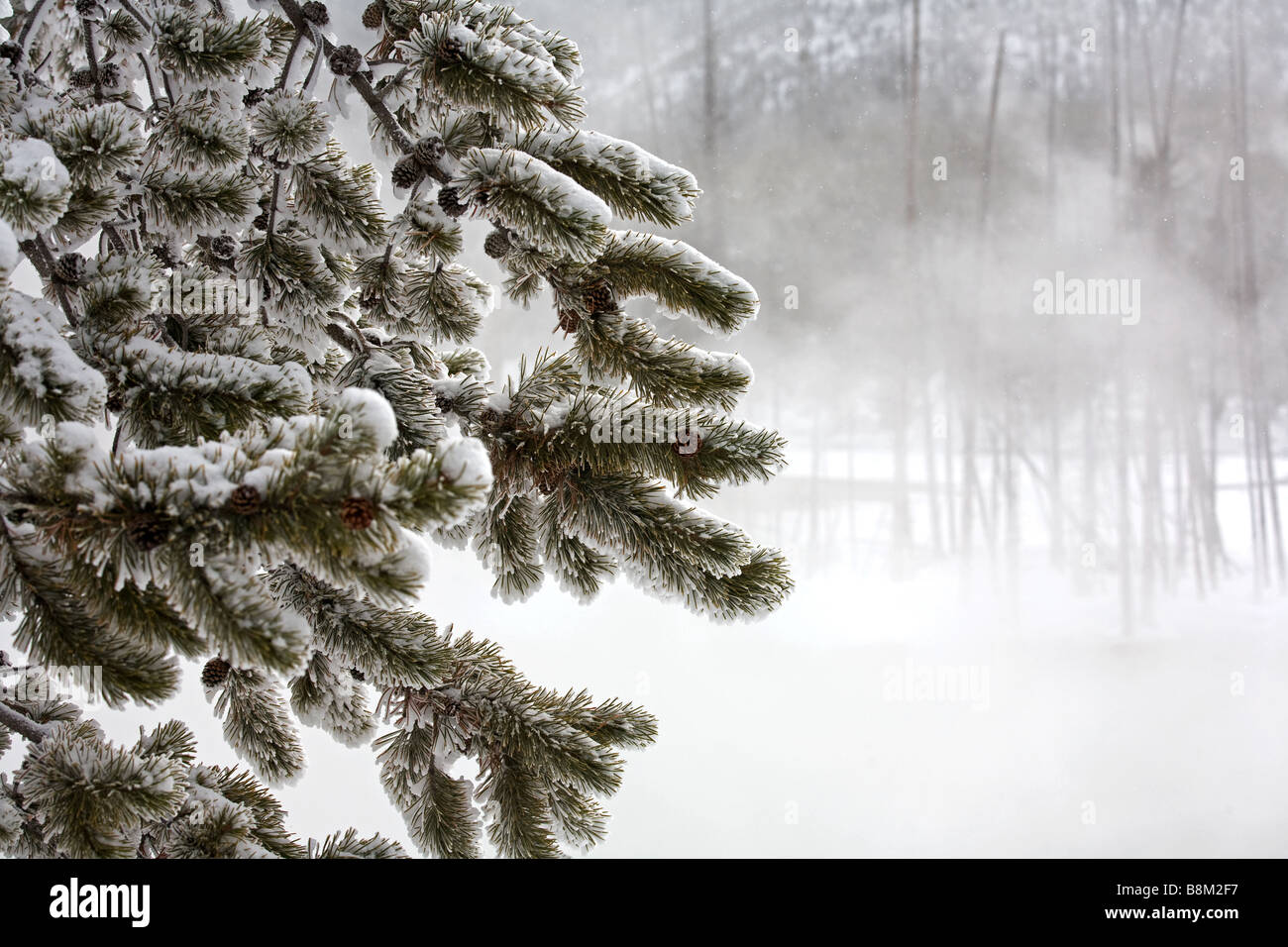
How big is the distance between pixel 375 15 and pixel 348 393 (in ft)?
1.25

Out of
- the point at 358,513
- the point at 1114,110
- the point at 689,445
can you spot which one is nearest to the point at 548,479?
the point at 689,445

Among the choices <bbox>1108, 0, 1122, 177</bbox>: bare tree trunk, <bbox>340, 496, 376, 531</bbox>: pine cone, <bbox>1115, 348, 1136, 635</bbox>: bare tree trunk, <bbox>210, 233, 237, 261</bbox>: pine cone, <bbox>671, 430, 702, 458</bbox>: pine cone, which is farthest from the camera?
<bbox>1115, 348, 1136, 635</bbox>: bare tree trunk

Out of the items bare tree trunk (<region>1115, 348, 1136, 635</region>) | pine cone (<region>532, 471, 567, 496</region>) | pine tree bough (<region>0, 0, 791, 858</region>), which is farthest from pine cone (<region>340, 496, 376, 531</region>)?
bare tree trunk (<region>1115, 348, 1136, 635</region>)

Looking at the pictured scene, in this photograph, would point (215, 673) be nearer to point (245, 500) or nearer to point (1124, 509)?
point (245, 500)

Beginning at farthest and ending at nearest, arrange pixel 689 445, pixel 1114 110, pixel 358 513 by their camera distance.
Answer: pixel 1114 110 → pixel 689 445 → pixel 358 513

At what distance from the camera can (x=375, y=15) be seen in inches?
23.1

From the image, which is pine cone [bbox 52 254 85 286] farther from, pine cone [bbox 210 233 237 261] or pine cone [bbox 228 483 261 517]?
pine cone [bbox 228 483 261 517]

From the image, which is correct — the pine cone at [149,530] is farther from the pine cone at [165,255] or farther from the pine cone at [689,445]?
the pine cone at [165,255]

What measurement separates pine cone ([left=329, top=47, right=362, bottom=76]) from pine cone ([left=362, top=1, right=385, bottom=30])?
3 cm

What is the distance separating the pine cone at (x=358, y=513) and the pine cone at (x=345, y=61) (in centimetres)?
39

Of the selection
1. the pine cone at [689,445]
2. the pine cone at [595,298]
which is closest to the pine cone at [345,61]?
the pine cone at [595,298]

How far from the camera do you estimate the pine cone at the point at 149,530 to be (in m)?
0.34

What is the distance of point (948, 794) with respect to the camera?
2.82m

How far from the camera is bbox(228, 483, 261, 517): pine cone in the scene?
1.08 ft
